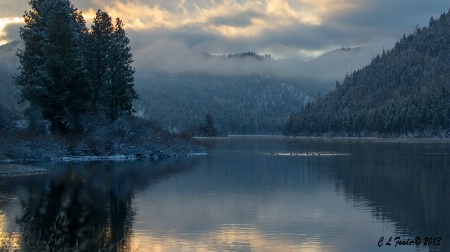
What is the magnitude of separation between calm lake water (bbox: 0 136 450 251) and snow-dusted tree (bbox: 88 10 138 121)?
31439 millimetres

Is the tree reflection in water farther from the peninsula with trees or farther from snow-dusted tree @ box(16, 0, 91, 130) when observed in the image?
snow-dusted tree @ box(16, 0, 91, 130)

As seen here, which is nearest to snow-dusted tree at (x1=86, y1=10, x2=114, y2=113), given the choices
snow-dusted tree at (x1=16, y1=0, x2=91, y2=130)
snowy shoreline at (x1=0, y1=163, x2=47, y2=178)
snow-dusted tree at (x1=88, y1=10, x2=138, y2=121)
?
snow-dusted tree at (x1=88, y1=10, x2=138, y2=121)

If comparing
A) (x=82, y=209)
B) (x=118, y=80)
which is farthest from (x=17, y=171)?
(x=118, y=80)

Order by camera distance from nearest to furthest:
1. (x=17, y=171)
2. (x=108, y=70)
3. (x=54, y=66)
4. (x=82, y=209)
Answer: (x=82, y=209) < (x=17, y=171) < (x=54, y=66) < (x=108, y=70)

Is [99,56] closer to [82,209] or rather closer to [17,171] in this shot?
[17,171]

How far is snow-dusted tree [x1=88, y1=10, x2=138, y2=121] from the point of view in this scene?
293 feet

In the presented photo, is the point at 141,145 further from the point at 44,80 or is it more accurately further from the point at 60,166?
the point at 60,166

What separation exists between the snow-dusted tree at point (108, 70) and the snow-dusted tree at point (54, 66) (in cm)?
662

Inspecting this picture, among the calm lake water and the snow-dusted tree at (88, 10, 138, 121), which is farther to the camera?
the snow-dusted tree at (88, 10, 138, 121)

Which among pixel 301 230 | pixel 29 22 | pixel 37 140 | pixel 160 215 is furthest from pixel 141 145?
pixel 301 230

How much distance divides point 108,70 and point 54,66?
14749 millimetres

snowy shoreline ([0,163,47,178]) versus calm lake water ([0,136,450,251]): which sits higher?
snowy shoreline ([0,163,47,178])

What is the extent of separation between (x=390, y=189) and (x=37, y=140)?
47388 mm

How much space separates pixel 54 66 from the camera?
76.2 metres
